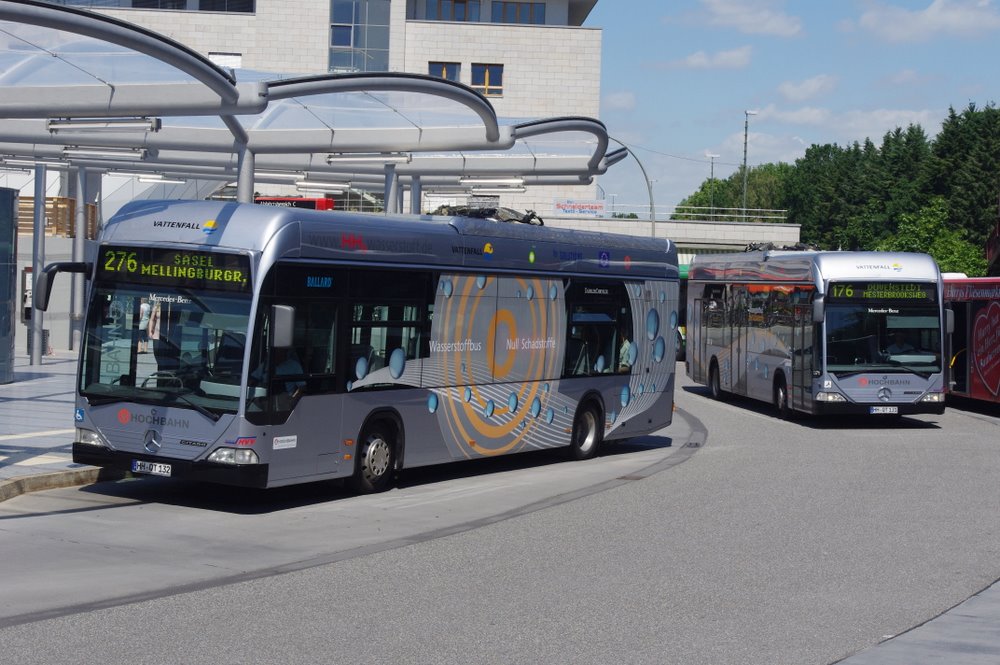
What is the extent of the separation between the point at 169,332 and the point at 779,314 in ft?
52.6

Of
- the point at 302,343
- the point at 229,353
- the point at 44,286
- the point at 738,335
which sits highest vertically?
the point at 44,286

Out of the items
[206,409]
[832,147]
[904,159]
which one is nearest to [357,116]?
[206,409]

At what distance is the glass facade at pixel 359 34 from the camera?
2511 inches

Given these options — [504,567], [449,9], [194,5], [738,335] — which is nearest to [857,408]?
[738,335]

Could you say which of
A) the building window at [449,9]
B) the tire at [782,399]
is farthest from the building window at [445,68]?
the tire at [782,399]

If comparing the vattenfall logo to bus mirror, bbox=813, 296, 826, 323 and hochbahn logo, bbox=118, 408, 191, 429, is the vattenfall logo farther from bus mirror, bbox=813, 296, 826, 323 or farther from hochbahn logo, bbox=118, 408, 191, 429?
hochbahn logo, bbox=118, 408, 191, 429

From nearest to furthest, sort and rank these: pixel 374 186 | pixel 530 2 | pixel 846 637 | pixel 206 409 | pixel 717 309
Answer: pixel 846 637 → pixel 206 409 → pixel 717 309 → pixel 374 186 → pixel 530 2

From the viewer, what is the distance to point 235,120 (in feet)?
62.8

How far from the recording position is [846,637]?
8125mm

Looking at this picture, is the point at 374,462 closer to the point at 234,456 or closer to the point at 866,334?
the point at 234,456

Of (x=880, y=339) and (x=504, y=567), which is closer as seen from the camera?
(x=504, y=567)

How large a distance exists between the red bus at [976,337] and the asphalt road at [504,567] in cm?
1039

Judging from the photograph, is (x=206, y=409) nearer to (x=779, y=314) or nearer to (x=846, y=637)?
(x=846, y=637)

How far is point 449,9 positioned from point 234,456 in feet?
194
